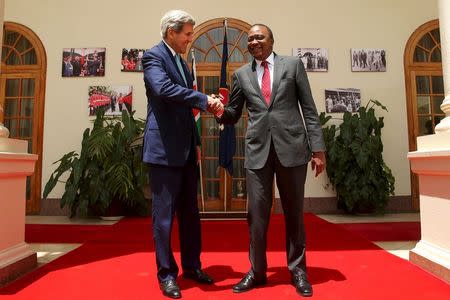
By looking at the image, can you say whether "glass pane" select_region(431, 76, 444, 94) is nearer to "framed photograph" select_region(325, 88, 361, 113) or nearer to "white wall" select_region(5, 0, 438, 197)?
"white wall" select_region(5, 0, 438, 197)

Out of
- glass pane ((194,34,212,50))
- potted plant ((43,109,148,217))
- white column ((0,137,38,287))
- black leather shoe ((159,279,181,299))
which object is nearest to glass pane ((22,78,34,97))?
potted plant ((43,109,148,217))

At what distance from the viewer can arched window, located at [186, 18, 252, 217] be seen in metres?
5.48

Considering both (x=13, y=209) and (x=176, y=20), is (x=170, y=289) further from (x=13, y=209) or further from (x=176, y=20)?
(x=176, y=20)

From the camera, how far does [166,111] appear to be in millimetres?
1976

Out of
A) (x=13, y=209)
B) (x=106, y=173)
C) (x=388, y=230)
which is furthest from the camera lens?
(x=106, y=173)

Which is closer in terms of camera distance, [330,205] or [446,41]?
[446,41]

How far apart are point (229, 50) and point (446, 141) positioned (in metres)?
4.02

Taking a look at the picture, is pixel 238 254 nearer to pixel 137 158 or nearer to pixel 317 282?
pixel 317 282

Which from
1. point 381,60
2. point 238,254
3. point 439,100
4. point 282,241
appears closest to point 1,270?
point 238,254

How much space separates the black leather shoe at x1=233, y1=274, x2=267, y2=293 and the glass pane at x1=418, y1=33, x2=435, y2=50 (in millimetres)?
5267

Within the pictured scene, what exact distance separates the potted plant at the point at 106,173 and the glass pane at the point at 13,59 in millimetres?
1870

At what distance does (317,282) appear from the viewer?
203 cm

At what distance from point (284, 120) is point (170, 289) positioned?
1.06 m

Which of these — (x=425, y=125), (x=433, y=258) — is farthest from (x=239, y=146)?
(x=433, y=258)
